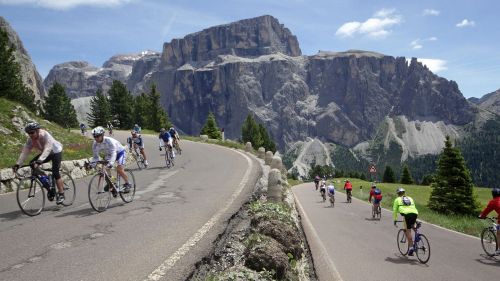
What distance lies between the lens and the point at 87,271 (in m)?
5.32

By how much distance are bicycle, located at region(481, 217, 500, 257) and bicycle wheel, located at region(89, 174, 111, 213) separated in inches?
507

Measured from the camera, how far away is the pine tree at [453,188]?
1588 inches

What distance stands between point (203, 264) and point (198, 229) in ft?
6.84

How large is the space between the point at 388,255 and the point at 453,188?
1109 inches

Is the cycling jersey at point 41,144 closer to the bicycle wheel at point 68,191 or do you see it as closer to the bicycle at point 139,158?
the bicycle wheel at point 68,191

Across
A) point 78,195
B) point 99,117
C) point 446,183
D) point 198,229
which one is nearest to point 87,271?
point 198,229

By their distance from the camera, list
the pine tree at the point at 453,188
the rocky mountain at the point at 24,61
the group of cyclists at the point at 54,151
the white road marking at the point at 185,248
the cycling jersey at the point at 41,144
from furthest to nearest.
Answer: the rocky mountain at the point at 24,61, the pine tree at the point at 453,188, the cycling jersey at the point at 41,144, the group of cyclists at the point at 54,151, the white road marking at the point at 185,248

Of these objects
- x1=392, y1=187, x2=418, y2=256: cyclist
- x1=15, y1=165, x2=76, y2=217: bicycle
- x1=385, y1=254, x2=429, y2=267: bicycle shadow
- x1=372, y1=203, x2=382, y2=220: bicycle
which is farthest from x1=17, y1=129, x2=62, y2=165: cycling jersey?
x1=372, y1=203, x2=382, y2=220: bicycle

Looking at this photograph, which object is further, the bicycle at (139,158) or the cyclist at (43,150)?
the bicycle at (139,158)

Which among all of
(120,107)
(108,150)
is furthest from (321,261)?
(120,107)

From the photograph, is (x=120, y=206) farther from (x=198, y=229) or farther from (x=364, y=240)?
(x=364, y=240)

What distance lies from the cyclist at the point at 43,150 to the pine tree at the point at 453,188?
39.9 metres

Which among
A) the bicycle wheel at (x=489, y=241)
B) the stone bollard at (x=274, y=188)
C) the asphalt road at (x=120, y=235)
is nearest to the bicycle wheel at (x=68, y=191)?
the asphalt road at (x=120, y=235)

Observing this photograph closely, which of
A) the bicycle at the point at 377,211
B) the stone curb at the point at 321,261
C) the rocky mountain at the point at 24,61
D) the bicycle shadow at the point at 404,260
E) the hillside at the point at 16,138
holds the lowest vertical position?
the bicycle at the point at 377,211
